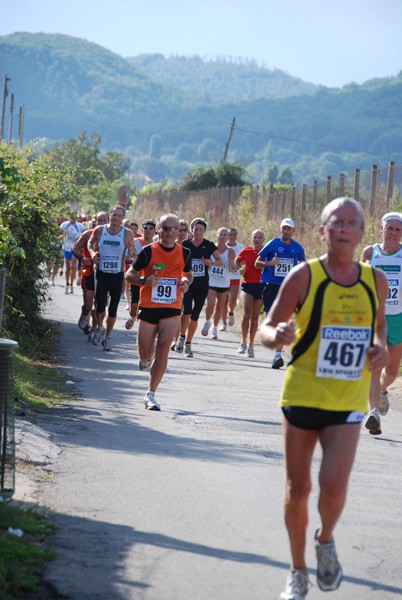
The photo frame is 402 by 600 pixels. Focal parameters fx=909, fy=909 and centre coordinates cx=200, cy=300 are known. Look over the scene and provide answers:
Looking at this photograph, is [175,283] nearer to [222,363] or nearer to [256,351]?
[222,363]

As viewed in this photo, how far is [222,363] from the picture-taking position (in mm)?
14336

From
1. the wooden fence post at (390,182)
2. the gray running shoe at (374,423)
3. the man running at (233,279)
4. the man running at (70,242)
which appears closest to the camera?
the gray running shoe at (374,423)

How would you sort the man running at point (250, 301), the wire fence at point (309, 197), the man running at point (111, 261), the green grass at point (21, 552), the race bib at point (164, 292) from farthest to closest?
the wire fence at point (309, 197) → the man running at point (250, 301) → the man running at point (111, 261) → the race bib at point (164, 292) → the green grass at point (21, 552)

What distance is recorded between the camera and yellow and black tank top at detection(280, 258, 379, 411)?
4.20 metres

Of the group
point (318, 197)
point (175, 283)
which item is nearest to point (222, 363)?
point (175, 283)

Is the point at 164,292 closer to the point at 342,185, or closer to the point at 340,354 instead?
the point at 340,354

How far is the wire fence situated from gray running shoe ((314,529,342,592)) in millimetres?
17567

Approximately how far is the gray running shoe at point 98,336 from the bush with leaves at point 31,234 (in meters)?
0.86

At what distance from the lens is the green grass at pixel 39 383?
930 cm

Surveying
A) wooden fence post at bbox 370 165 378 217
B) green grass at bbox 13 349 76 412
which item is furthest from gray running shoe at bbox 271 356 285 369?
wooden fence post at bbox 370 165 378 217

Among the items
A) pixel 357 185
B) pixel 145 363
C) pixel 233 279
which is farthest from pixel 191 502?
pixel 357 185

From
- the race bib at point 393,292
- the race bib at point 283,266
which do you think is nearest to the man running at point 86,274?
the race bib at point 283,266

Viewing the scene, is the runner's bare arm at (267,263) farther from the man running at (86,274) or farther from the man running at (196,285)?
the man running at (86,274)

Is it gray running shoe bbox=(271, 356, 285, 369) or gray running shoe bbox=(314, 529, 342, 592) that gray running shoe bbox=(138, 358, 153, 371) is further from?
gray running shoe bbox=(314, 529, 342, 592)
